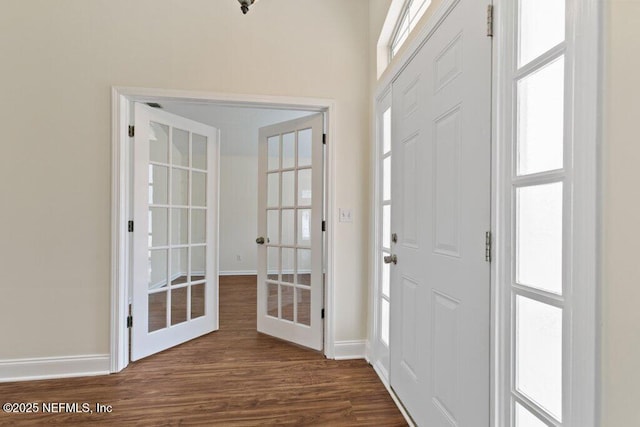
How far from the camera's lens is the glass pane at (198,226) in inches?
112

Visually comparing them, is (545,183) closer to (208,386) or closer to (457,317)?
(457,317)

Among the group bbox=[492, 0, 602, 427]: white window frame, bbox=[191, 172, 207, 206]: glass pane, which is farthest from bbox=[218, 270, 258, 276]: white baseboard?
bbox=[492, 0, 602, 427]: white window frame

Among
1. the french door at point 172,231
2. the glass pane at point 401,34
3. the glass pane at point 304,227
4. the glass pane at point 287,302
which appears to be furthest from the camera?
the glass pane at point 287,302

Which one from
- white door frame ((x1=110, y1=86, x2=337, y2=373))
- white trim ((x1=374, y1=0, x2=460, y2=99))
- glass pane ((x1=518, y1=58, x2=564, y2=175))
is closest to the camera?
glass pane ((x1=518, y1=58, x2=564, y2=175))

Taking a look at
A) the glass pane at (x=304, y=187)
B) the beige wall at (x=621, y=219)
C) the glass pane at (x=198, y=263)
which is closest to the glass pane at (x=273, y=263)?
the glass pane at (x=304, y=187)

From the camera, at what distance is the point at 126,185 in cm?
229

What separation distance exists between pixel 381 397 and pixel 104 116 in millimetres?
2783

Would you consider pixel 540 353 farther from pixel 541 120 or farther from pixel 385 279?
pixel 385 279

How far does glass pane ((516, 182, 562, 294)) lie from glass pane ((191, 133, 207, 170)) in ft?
8.74

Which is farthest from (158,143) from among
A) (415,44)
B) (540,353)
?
(540,353)

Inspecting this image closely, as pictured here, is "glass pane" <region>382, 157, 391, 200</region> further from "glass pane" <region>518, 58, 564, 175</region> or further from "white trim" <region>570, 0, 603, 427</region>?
"white trim" <region>570, 0, 603, 427</region>

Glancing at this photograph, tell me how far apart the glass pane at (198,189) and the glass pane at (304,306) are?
1.27 metres

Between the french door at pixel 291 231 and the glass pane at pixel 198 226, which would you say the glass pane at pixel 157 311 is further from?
the french door at pixel 291 231

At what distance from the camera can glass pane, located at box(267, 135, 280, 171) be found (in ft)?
9.26
